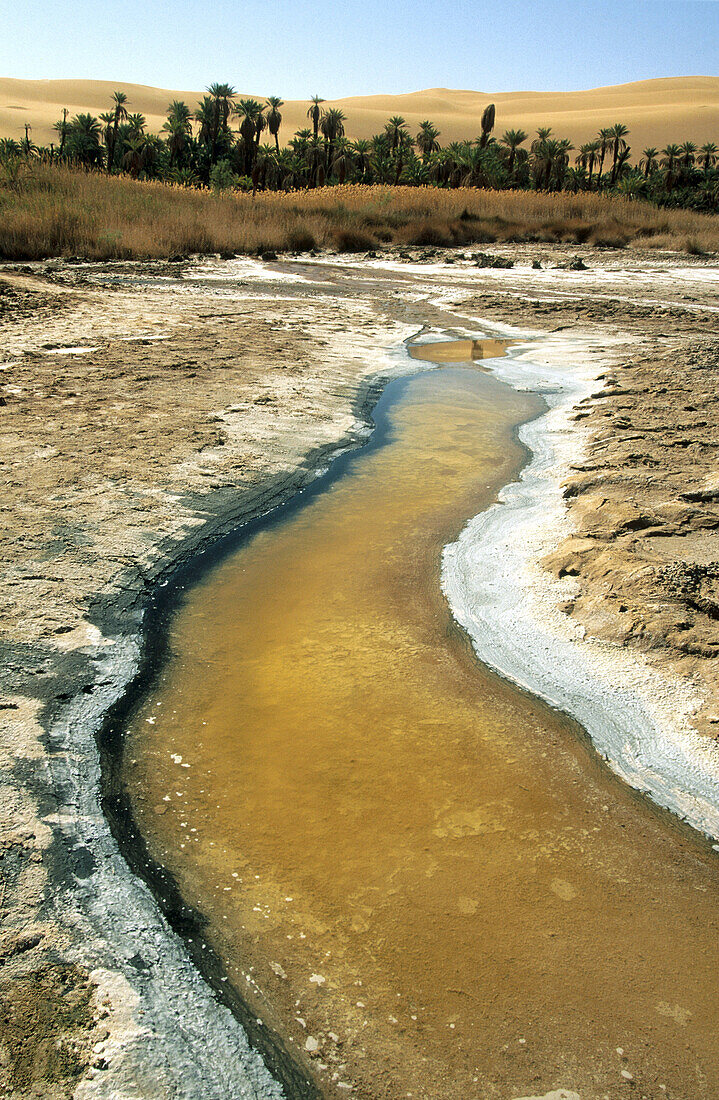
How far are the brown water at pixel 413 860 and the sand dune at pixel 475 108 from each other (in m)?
62.2

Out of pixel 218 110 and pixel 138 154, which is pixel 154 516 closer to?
pixel 138 154

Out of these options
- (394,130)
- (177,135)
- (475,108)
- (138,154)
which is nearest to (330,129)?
(394,130)

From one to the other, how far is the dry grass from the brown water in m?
11.7

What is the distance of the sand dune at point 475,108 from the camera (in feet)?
218

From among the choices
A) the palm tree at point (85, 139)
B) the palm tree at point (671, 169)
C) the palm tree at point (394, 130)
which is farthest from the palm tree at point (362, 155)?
the palm tree at point (671, 169)

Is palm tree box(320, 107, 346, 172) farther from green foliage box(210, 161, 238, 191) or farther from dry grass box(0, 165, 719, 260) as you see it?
dry grass box(0, 165, 719, 260)

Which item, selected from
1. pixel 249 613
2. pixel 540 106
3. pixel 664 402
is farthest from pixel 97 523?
pixel 540 106

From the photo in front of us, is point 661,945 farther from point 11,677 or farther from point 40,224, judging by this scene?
point 40,224

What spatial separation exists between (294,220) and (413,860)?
17.7 meters

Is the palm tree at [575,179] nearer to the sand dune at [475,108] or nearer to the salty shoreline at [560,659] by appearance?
the sand dune at [475,108]

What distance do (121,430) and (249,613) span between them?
7.71ft

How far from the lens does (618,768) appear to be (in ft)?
8.16

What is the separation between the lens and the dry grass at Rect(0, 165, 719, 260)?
512 inches

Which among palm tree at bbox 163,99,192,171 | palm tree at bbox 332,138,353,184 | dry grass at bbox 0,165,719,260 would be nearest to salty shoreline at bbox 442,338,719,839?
dry grass at bbox 0,165,719,260
